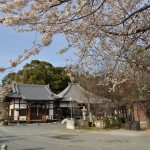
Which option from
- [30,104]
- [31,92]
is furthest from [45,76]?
[30,104]

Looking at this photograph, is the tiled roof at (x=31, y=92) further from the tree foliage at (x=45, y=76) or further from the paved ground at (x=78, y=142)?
the paved ground at (x=78, y=142)

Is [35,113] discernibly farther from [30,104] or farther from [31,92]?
[31,92]

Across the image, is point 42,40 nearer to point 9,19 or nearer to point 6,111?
point 9,19

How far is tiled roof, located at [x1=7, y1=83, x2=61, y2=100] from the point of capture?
36819mm

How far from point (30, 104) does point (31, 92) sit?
2364 mm

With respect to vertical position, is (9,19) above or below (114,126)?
above

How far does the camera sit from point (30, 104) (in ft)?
121

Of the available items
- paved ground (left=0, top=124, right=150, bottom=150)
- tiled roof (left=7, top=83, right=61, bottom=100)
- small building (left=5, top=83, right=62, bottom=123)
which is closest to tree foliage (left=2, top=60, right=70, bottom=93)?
tiled roof (left=7, top=83, right=61, bottom=100)

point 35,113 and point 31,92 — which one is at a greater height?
point 31,92

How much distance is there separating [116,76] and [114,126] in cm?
1474

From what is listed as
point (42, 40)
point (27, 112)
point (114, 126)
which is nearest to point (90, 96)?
point (114, 126)

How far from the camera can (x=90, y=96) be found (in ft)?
91.8

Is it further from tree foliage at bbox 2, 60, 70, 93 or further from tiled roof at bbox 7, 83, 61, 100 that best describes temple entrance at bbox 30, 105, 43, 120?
tree foliage at bbox 2, 60, 70, 93

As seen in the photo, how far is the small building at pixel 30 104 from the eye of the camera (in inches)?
1428
